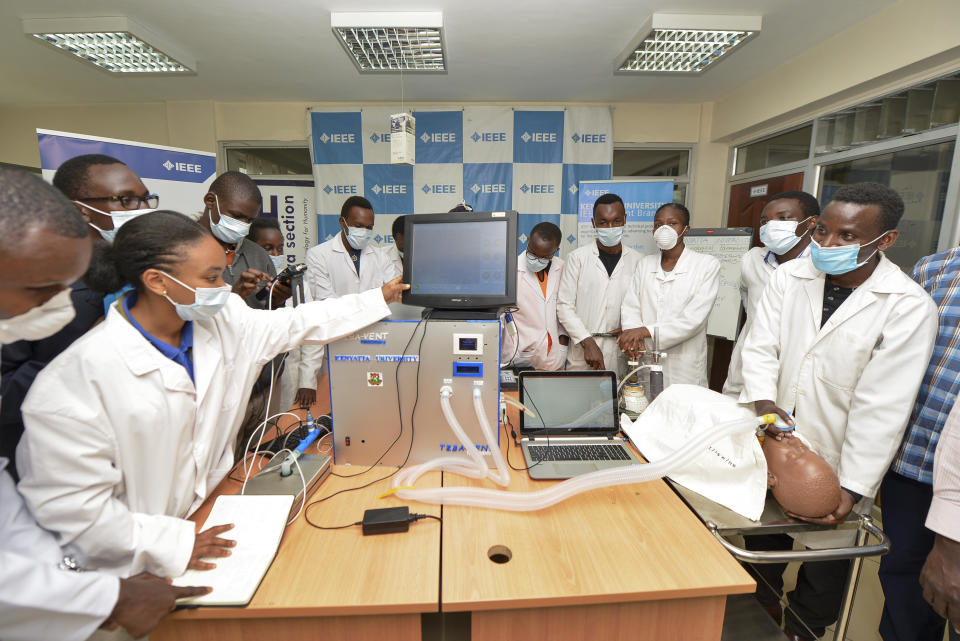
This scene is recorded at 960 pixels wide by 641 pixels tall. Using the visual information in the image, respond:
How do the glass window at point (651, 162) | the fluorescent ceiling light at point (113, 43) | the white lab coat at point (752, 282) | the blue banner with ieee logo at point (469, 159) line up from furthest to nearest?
the glass window at point (651, 162) < the blue banner with ieee logo at point (469, 159) < the fluorescent ceiling light at point (113, 43) < the white lab coat at point (752, 282)

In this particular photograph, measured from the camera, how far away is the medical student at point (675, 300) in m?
2.43

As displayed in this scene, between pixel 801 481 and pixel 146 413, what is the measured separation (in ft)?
5.43

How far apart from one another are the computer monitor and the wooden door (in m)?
3.24

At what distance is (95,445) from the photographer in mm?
845

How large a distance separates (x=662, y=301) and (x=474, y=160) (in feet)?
8.22

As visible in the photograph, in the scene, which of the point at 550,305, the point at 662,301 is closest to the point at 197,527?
the point at 550,305


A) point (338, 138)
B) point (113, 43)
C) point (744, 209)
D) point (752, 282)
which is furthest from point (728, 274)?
point (113, 43)

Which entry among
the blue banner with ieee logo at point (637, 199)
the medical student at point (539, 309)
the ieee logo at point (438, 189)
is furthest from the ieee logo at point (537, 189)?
the medical student at point (539, 309)

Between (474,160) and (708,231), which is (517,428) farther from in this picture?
(474,160)

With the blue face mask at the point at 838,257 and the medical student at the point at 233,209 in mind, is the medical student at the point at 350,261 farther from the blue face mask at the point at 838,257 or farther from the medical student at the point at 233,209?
the blue face mask at the point at 838,257

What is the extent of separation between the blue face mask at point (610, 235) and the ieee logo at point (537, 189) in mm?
1606

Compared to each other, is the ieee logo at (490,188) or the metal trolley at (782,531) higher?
the ieee logo at (490,188)

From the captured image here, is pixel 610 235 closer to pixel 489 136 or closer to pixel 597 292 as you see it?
pixel 597 292

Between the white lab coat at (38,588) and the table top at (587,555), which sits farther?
the table top at (587,555)
